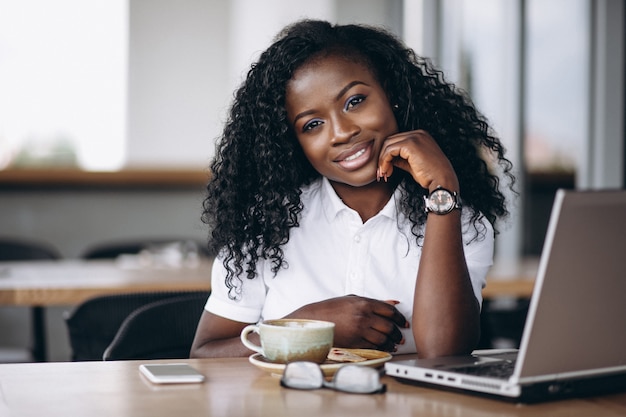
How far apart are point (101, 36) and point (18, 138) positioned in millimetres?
877

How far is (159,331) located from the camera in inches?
71.6

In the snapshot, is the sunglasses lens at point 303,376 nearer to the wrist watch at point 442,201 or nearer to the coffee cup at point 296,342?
the coffee cup at point 296,342

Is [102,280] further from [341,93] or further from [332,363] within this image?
[332,363]

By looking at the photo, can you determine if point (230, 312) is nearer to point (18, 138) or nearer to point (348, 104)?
point (348, 104)

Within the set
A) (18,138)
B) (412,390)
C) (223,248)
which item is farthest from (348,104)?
(18,138)

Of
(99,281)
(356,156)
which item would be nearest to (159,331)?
(356,156)

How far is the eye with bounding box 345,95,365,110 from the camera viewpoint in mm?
1678

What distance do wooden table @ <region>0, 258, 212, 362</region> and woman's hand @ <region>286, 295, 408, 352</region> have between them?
3.97 feet

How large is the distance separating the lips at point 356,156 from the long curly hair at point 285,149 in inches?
5.6

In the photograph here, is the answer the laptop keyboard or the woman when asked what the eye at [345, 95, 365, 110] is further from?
the laptop keyboard

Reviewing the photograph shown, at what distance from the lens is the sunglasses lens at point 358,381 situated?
1.16 metres

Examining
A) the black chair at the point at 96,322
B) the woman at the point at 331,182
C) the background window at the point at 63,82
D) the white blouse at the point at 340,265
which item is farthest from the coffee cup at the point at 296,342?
the background window at the point at 63,82

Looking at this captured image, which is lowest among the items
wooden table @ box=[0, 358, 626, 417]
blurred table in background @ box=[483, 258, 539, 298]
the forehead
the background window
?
blurred table in background @ box=[483, 258, 539, 298]

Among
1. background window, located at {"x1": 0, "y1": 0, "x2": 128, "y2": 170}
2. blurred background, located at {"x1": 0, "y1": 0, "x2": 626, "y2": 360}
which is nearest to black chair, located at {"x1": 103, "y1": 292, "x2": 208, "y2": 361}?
blurred background, located at {"x1": 0, "y1": 0, "x2": 626, "y2": 360}
